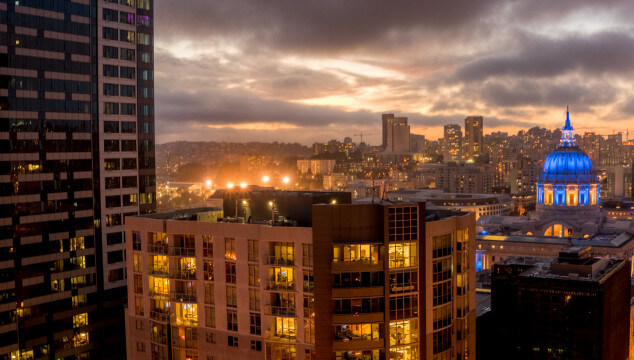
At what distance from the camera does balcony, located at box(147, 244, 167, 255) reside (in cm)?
4238

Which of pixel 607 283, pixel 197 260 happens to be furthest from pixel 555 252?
pixel 197 260

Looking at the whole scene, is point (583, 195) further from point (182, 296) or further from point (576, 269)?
point (182, 296)

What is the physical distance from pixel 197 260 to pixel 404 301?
44.2 ft

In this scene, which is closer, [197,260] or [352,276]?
[352,276]

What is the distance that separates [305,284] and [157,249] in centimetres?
1124

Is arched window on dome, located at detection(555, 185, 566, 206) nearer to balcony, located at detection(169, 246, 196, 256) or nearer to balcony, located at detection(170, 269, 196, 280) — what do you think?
balcony, located at detection(170, 269, 196, 280)

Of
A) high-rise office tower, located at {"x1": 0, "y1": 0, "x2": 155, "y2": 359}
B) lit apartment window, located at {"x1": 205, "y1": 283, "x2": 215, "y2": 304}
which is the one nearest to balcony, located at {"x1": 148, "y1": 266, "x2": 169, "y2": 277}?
lit apartment window, located at {"x1": 205, "y1": 283, "x2": 215, "y2": 304}

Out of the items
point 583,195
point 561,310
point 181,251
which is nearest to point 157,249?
point 181,251

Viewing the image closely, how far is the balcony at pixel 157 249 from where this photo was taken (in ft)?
139

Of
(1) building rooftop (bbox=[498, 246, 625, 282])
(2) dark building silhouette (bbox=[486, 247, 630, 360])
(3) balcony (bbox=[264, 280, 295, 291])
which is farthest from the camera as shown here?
(1) building rooftop (bbox=[498, 246, 625, 282])

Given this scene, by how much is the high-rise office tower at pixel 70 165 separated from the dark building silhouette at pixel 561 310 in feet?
142

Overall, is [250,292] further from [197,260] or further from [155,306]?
[155,306]

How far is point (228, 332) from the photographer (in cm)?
4038

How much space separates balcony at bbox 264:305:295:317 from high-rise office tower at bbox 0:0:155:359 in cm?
3024
